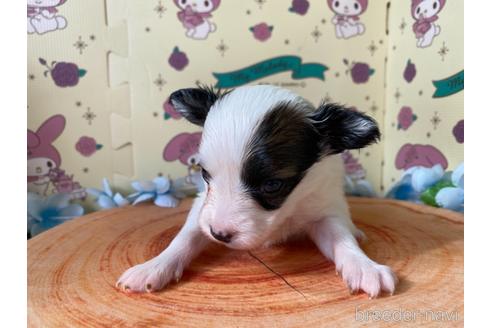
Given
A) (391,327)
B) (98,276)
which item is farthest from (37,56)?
(391,327)

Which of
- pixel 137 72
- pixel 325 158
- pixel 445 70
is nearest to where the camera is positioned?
pixel 325 158

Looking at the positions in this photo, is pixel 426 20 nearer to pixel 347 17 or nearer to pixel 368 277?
pixel 347 17

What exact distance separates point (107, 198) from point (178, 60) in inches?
38.1

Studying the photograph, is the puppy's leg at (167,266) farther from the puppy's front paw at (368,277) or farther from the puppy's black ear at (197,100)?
the puppy's front paw at (368,277)

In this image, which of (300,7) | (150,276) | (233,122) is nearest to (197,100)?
(233,122)

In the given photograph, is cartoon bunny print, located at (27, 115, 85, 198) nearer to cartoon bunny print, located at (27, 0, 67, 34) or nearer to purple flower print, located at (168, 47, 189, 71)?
cartoon bunny print, located at (27, 0, 67, 34)

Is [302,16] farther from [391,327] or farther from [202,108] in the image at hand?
[391,327]

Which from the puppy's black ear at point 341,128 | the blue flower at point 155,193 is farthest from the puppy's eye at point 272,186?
the blue flower at point 155,193

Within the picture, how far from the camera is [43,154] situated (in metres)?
2.45

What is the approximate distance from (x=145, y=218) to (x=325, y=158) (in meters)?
1.04

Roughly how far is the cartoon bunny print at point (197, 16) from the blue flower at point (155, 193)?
0.94 meters

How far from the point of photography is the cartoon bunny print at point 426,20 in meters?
2.28

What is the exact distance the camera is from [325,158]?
165cm

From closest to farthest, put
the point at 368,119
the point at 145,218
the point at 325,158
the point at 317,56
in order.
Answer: the point at 368,119 < the point at 325,158 < the point at 145,218 < the point at 317,56
